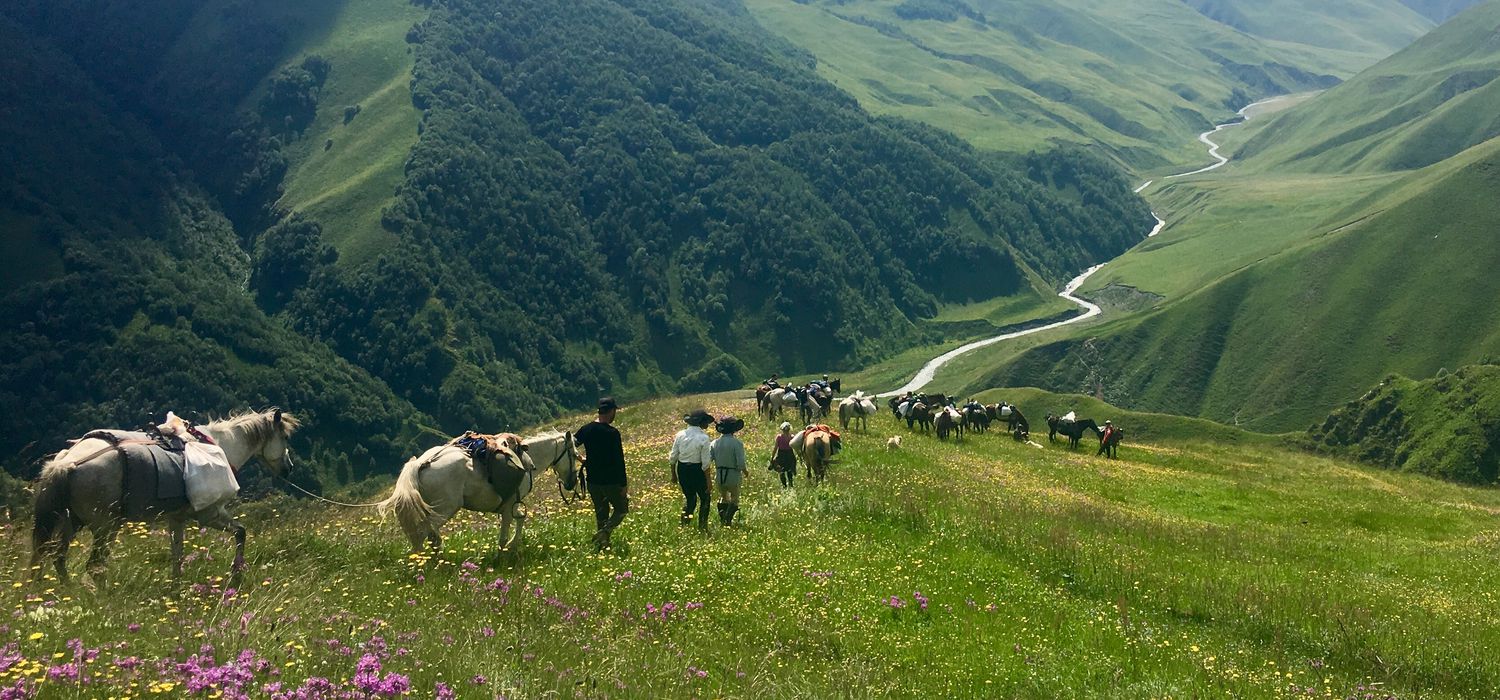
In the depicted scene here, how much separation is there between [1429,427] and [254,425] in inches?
3727

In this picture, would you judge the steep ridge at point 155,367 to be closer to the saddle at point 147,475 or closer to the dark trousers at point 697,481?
the dark trousers at point 697,481

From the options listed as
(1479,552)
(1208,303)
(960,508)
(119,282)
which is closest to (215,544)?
(960,508)

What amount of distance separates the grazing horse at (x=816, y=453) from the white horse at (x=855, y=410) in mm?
17312

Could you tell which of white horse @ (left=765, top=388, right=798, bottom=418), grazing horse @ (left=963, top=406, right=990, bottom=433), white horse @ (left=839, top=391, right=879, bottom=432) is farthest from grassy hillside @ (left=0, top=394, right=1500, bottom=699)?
grazing horse @ (left=963, top=406, right=990, bottom=433)

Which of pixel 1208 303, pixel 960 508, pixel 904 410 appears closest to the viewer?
pixel 960 508

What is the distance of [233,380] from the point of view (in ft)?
551

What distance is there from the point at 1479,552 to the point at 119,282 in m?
219

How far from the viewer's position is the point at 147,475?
42.5 feet

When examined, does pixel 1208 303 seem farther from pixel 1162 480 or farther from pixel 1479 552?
pixel 1479 552

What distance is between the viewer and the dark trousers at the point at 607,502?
1705 centimetres

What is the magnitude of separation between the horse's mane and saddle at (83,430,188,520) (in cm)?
291

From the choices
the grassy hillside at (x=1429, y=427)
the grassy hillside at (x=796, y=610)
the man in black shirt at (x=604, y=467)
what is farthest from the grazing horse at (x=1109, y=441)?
the grassy hillside at (x=1429, y=427)

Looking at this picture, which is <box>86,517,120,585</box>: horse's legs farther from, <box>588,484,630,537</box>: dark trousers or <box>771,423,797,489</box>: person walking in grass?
<box>771,423,797,489</box>: person walking in grass

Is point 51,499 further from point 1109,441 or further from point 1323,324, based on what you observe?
point 1323,324
